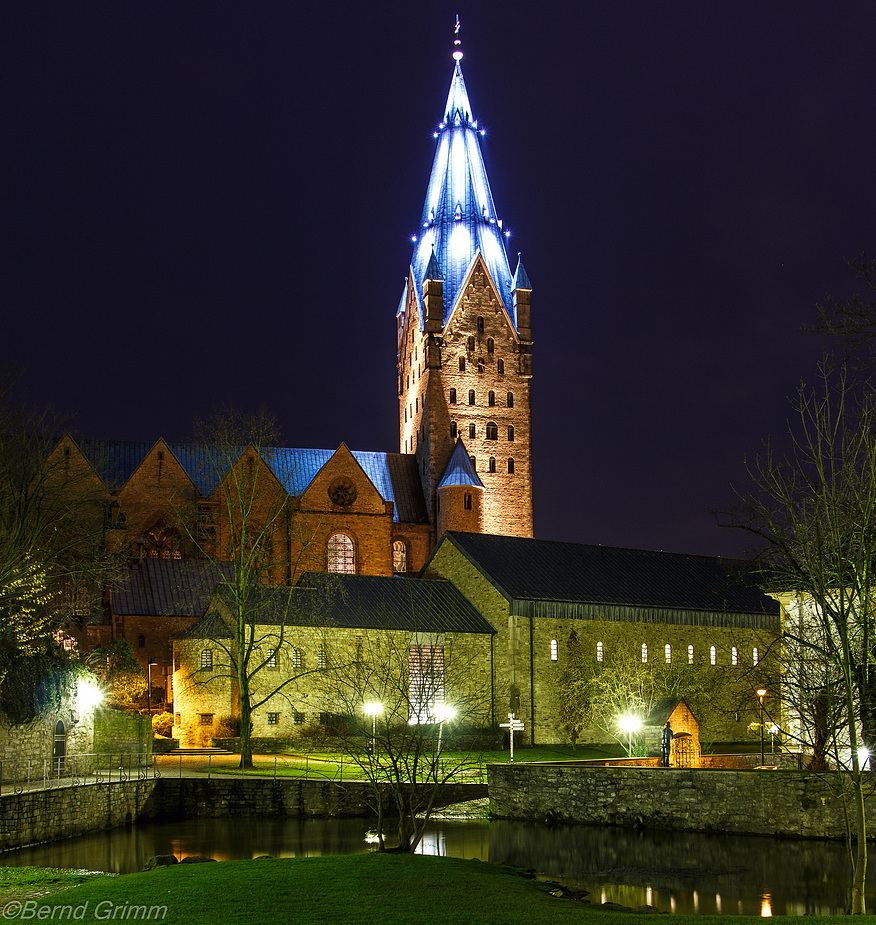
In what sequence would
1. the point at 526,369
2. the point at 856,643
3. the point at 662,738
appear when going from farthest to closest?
the point at 526,369 < the point at 662,738 < the point at 856,643

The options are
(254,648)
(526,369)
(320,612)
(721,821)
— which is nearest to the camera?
(721,821)

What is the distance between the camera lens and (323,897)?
17359 mm

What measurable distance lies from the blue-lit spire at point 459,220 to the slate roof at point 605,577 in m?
24.1

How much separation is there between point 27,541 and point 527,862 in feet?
59.2

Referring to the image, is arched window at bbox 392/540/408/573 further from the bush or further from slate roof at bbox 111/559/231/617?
the bush

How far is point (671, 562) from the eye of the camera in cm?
6153

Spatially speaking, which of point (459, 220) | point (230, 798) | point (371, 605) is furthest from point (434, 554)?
point (459, 220)

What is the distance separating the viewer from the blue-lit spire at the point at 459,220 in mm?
78625

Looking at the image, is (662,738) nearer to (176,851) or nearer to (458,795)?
(458,795)

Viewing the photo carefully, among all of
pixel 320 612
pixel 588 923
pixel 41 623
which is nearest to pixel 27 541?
pixel 41 623

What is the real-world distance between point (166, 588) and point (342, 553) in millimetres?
13801

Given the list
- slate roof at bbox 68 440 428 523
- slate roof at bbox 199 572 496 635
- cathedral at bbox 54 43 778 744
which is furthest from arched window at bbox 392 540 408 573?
slate roof at bbox 199 572 496 635

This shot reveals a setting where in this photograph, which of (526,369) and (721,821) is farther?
(526,369)

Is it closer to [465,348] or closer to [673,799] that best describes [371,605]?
[673,799]
